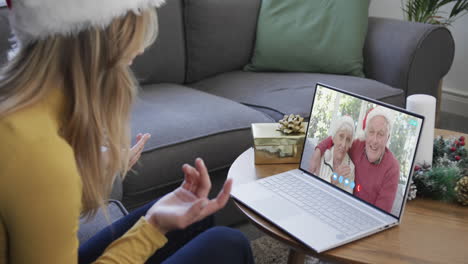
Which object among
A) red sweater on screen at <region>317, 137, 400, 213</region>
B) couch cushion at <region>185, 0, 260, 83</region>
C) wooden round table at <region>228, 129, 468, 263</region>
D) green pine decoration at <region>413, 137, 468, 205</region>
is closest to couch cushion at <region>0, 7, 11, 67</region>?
couch cushion at <region>185, 0, 260, 83</region>

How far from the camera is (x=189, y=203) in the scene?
88 centimetres

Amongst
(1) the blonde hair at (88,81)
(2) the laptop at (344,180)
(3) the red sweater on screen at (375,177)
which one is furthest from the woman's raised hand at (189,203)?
(3) the red sweater on screen at (375,177)

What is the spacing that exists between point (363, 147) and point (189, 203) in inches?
16.3

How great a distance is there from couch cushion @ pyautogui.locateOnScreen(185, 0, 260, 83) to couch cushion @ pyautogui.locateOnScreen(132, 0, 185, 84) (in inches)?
2.0

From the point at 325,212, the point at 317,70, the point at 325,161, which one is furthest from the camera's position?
the point at 317,70

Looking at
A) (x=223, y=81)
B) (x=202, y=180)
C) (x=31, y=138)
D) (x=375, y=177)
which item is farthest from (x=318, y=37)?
(x=31, y=138)

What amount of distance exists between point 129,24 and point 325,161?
0.59 meters

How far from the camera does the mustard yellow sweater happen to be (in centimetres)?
67

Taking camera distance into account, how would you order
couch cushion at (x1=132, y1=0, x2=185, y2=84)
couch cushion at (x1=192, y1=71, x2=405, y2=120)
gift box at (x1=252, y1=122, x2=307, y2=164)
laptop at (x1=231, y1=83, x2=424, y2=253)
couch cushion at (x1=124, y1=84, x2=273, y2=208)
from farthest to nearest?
couch cushion at (x1=132, y1=0, x2=185, y2=84), couch cushion at (x1=192, y1=71, x2=405, y2=120), couch cushion at (x1=124, y1=84, x2=273, y2=208), gift box at (x1=252, y1=122, x2=307, y2=164), laptop at (x1=231, y1=83, x2=424, y2=253)

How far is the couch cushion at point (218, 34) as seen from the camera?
7.34 ft

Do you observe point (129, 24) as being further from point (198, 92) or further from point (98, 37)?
point (198, 92)

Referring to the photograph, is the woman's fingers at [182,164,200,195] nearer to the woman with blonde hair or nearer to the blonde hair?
the woman with blonde hair

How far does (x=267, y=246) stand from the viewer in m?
1.71

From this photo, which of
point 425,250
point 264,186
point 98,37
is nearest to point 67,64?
point 98,37
